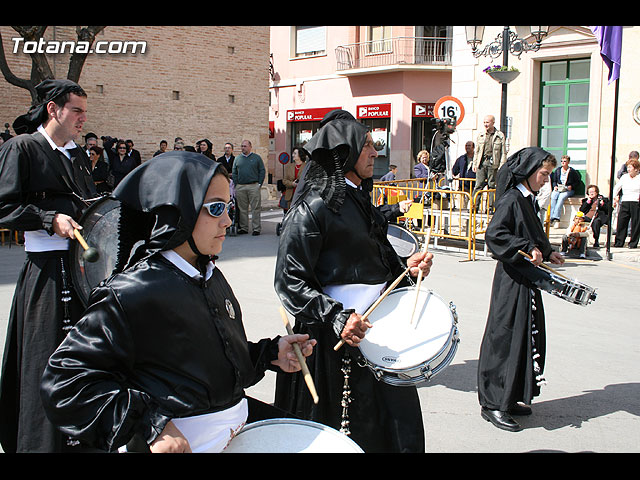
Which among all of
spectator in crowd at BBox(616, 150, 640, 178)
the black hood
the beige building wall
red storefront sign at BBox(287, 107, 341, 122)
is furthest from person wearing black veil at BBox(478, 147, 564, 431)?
red storefront sign at BBox(287, 107, 341, 122)

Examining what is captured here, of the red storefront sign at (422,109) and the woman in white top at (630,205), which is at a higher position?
the red storefront sign at (422,109)

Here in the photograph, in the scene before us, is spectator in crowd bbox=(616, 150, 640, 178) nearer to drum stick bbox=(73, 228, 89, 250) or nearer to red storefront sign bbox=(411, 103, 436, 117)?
drum stick bbox=(73, 228, 89, 250)

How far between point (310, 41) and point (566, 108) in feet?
68.8

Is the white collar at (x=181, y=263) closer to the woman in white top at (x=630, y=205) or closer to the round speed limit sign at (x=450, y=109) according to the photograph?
the woman in white top at (x=630, y=205)

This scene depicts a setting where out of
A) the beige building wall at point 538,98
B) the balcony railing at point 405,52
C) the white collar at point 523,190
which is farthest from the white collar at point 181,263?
the balcony railing at point 405,52

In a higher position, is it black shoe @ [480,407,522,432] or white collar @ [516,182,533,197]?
white collar @ [516,182,533,197]

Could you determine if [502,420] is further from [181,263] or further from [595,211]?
[595,211]

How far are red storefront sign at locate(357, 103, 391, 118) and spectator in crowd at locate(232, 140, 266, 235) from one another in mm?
17712

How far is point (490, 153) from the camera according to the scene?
1463cm

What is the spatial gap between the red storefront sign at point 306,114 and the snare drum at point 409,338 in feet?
105

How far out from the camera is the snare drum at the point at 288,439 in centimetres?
219

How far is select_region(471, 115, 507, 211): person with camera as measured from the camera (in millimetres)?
14523
